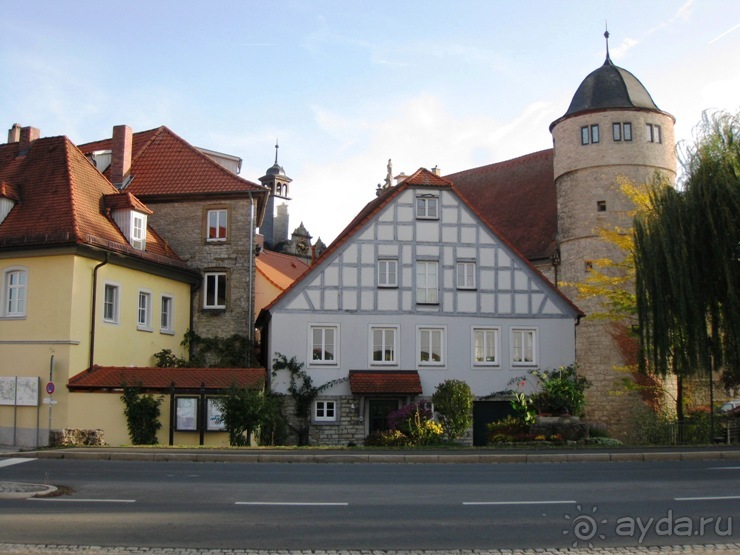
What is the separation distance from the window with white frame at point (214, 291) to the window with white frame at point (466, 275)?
8.97m

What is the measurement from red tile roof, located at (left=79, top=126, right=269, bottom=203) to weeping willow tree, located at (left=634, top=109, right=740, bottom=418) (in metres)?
15.2

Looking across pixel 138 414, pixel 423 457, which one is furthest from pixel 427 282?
pixel 423 457

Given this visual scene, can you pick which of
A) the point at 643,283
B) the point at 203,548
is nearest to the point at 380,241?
the point at 643,283

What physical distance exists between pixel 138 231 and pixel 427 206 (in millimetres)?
9815

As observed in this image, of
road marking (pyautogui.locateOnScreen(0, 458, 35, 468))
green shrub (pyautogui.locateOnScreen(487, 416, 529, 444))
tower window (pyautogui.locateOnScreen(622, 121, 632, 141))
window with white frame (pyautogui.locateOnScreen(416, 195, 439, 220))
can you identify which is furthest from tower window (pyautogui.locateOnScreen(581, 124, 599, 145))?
road marking (pyautogui.locateOnScreen(0, 458, 35, 468))

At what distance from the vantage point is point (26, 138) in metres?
31.3

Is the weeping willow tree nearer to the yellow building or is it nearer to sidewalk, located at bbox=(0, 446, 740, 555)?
sidewalk, located at bbox=(0, 446, 740, 555)

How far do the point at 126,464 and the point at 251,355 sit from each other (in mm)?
14894

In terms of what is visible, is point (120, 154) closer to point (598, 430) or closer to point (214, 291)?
point (214, 291)

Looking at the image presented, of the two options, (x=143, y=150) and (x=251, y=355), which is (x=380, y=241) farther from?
(x=143, y=150)

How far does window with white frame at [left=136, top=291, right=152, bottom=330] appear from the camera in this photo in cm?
2961

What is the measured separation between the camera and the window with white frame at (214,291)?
3316 cm

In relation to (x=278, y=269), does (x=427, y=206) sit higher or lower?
lower

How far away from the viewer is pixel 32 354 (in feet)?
84.5
